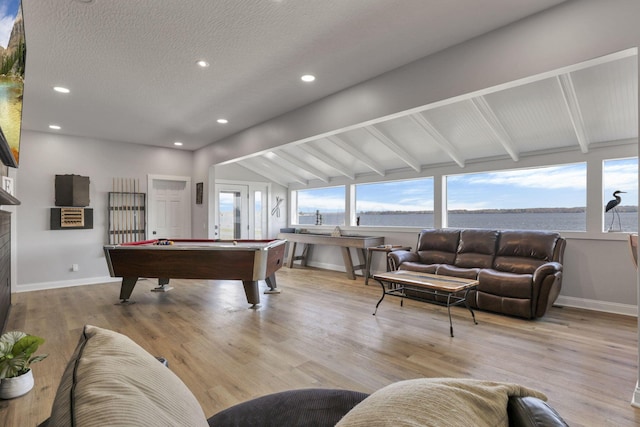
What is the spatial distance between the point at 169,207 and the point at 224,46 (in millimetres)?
4819

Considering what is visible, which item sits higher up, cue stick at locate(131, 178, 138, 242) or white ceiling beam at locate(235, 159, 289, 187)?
white ceiling beam at locate(235, 159, 289, 187)

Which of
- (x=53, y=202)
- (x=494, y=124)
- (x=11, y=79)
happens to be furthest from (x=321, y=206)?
(x=11, y=79)

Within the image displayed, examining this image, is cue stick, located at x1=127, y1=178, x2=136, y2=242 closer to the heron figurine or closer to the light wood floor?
the light wood floor

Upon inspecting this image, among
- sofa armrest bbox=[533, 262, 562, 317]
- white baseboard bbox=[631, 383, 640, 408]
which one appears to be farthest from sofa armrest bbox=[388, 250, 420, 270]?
white baseboard bbox=[631, 383, 640, 408]

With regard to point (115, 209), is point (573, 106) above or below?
above

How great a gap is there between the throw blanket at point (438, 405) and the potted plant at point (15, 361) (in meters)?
2.36

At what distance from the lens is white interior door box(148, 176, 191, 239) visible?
21.9 feet

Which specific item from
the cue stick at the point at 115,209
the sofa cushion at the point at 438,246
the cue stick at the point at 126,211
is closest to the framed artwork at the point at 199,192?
the cue stick at the point at 126,211

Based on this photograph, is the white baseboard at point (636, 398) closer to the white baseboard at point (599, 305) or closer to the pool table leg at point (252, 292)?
the white baseboard at point (599, 305)

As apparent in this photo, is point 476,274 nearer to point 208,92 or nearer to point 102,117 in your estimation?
point 208,92

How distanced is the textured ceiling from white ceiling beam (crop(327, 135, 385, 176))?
1.20 metres

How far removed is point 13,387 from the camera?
7.06 ft

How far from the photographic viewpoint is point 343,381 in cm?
231

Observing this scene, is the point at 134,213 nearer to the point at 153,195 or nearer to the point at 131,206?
the point at 131,206
